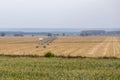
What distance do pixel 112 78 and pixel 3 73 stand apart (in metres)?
7.97

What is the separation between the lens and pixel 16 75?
2370 cm

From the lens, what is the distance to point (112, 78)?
73.6 ft

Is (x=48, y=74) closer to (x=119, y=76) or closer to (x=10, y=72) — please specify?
(x=10, y=72)

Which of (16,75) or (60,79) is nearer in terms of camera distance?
(60,79)

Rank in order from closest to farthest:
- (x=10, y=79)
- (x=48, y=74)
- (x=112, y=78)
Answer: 1. (x=10, y=79)
2. (x=112, y=78)
3. (x=48, y=74)

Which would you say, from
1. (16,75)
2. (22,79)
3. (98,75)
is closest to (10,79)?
(22,79)

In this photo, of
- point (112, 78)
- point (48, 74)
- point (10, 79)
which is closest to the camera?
point (10, 79)

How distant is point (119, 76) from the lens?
2334 centimetres

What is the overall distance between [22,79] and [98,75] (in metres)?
5.73

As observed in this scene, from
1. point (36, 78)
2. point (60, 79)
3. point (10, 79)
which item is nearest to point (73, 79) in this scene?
point (60, 79)

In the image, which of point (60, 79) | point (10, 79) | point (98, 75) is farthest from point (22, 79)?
point (98, 75)

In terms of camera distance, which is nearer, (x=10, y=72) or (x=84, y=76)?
(x=84, y=76)

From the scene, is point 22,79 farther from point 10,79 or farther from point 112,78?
point 112,78

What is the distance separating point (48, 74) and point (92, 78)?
11.6ft
